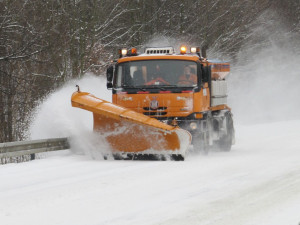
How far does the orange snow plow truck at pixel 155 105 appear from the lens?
11727mm

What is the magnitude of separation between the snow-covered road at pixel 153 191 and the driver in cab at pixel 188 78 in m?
1.58

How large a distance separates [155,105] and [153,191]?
487cm

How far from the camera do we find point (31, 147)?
12.0 m

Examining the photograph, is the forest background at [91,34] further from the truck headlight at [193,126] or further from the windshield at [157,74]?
the truck headlight at [193,126]

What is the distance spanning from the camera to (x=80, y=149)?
13.0 m

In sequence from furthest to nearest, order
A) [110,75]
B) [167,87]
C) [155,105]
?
[110,75] < [167,87] < [155,105]

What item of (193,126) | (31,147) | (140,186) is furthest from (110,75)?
(140,186)

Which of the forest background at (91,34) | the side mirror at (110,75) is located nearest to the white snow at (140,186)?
the side mirror at (110,75)

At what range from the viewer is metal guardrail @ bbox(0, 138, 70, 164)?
1117 cm

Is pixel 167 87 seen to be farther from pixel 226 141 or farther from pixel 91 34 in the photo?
pixel 91 34

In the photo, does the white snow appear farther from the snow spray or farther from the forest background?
the forest background

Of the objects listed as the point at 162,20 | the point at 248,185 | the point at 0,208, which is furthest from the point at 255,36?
the point at 0,208

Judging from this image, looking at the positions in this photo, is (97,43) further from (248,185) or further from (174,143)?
(248,185)

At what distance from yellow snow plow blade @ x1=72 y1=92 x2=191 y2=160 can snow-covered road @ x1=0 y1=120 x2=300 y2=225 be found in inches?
15.4
